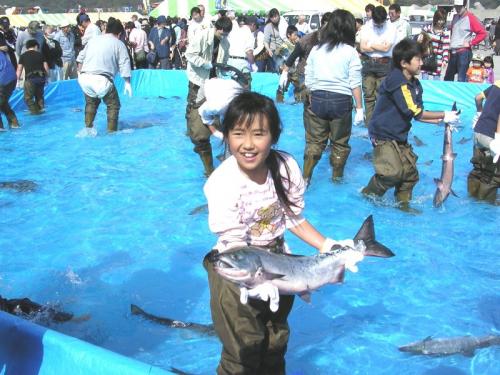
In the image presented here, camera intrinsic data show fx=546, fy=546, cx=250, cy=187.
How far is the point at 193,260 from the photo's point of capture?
5090 millimetres

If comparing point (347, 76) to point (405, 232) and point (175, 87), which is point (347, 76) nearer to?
point (405, 232)

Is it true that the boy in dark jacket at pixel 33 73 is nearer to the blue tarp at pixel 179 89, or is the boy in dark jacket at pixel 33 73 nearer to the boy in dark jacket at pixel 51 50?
the boy in dark jacket at pixel 51 50

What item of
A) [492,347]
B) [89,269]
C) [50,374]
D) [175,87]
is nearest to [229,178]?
[50,374]

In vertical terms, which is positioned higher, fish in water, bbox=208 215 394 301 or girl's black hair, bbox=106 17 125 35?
girl's black hair, bbox=106 17 125 35

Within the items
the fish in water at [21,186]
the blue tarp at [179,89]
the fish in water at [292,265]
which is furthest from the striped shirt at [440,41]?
the fish in water at [292,265]

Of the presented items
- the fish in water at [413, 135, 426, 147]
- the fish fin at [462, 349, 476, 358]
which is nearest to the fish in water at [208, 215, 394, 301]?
the fish fin at [462, 349, 476, 358]

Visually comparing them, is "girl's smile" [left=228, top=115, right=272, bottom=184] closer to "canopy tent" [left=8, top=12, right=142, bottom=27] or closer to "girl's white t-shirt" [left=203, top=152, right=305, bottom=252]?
"girl's white t-shirt" [left=203, top=152, right=305, bottom=252]

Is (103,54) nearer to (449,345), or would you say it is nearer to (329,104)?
(329,104)

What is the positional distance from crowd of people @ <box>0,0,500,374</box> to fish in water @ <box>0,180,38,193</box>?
2.25 m

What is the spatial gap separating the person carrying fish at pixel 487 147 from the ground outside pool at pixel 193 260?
0.23m

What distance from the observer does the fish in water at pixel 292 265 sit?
219cm

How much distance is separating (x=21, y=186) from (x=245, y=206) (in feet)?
18.0

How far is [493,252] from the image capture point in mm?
5191

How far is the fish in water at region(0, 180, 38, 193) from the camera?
7.06 metres
